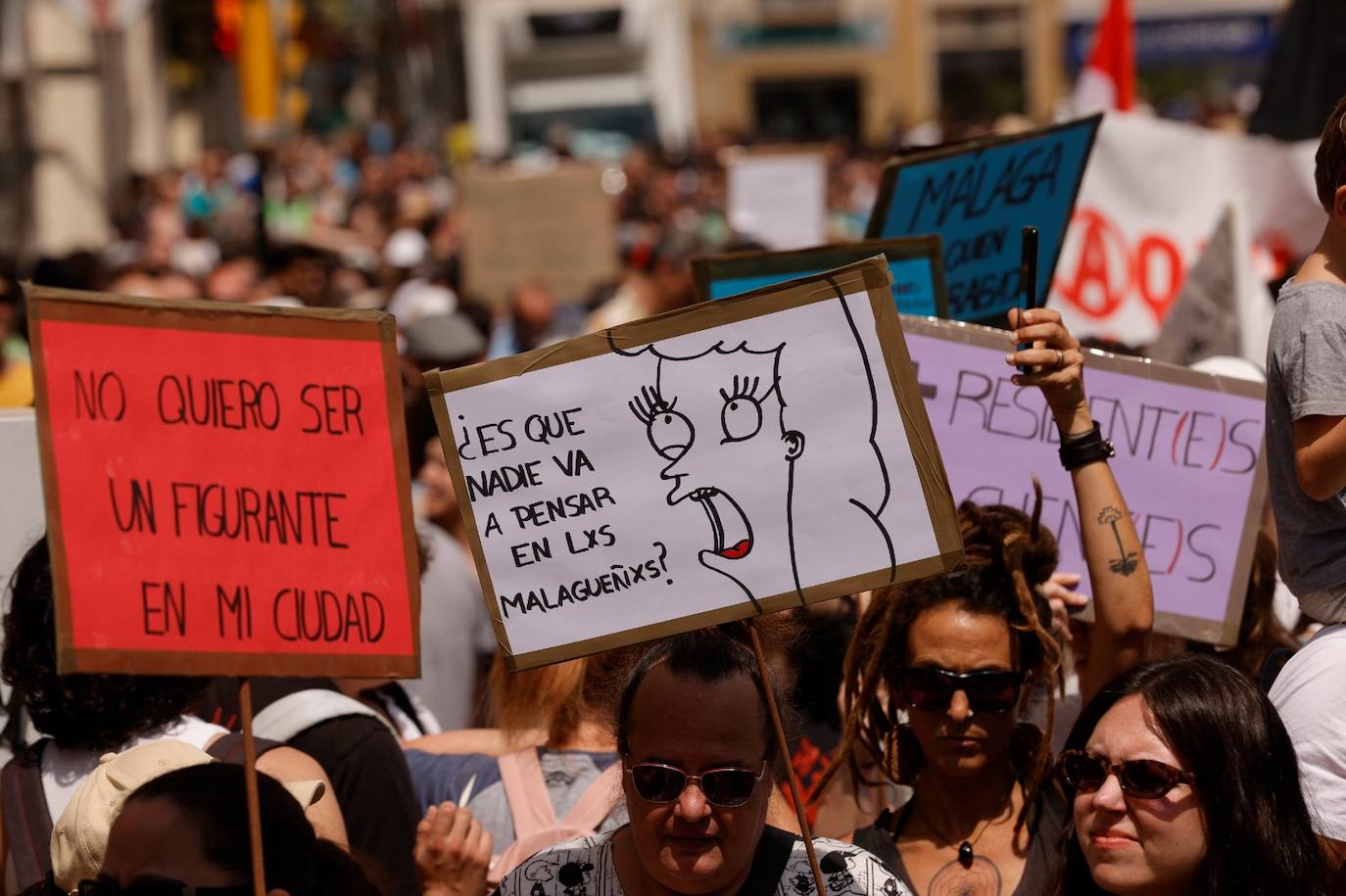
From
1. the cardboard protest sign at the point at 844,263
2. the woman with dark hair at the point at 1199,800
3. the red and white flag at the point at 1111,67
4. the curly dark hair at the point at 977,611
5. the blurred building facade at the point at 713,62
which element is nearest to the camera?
the woman with dark hair at the point at 1199,800

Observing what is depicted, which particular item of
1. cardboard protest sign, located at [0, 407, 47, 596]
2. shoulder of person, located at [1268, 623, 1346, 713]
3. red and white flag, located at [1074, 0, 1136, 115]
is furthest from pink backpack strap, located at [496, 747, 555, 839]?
red and white flag, located at [1074, 0, 1136, 115]

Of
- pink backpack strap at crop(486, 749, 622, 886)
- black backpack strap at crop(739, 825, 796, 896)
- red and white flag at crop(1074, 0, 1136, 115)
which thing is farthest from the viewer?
red and white flag at crop(1074, 0, 1136, 115)

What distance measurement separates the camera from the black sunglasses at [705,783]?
9.11 feet

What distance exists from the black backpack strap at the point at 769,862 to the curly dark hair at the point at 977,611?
371 mm

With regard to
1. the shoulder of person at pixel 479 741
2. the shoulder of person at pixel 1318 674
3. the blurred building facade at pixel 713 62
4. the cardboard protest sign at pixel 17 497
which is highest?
the cardboard protest sign at pixel 17 497

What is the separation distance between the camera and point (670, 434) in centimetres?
290

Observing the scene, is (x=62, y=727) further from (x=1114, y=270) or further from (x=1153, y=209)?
(x=1153, y=209)

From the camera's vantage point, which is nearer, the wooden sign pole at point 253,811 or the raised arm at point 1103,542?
the wooden sign pole at point 253,811

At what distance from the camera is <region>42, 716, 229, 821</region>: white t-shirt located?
10.1 feet

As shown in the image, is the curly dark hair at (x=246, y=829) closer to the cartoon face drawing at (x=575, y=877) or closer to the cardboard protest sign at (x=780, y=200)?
the cartoon face drawing at (x=575, y=877)

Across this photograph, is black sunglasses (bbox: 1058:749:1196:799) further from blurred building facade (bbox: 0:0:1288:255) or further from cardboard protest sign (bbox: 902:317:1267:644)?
blurred building facade (bbox: 0:0:1288:255)

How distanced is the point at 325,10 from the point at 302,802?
4802cm

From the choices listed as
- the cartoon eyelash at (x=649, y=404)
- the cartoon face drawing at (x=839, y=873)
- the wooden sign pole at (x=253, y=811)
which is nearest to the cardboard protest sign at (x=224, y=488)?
the wooden sign pole at (x=253, y=811)

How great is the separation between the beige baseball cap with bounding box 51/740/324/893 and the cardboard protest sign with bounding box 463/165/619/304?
9.41m
